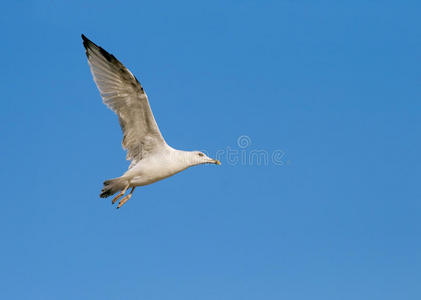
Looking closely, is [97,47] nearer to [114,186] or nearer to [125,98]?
[125,98]

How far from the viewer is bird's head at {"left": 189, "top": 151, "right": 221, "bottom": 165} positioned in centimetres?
1329

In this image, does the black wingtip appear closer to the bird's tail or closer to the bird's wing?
the bird's wing

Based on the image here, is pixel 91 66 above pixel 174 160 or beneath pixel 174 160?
above

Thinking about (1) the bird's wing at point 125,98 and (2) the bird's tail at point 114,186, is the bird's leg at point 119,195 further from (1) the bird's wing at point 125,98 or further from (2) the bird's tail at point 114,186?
(1) the bird's wing at point 125,98

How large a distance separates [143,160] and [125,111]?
100 cm

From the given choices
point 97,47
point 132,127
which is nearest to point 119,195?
point 132,127

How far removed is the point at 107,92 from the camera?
508 inches

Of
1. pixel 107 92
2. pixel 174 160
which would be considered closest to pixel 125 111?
pixel 107 92

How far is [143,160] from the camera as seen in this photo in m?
13.1

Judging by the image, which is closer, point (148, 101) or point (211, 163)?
point (148, 101)

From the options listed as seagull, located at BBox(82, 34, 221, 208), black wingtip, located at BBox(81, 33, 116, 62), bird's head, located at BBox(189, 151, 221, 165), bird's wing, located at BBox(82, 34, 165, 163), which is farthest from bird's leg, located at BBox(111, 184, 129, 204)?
black wingtip, located at BBox(81, 33, 116, 62)

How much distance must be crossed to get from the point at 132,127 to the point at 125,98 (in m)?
0.57

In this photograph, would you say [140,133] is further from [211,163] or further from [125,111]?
[211,163]

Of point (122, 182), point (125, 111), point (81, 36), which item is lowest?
point (122, 182)
